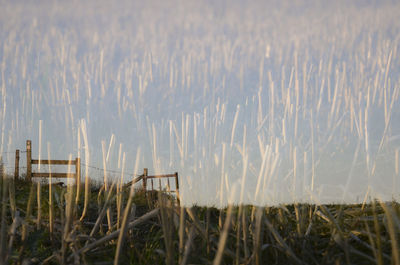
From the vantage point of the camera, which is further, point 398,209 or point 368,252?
point 398,209

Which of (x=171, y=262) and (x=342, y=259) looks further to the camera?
(x=342, y=259)

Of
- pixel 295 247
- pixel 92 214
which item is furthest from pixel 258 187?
pixel 92 214

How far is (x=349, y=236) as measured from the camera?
1.92 m

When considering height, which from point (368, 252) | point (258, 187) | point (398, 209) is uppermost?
point (258, 187)

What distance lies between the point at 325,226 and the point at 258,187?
0.71 meters

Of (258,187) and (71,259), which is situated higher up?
(258,187)

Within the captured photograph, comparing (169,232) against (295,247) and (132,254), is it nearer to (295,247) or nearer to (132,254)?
(132,254)

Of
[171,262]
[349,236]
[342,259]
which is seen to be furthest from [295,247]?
[171,262]

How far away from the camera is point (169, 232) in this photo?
1279 mm

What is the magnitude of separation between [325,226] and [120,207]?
1.18 meters

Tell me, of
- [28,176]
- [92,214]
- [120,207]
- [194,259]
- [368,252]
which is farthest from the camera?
[28,176]

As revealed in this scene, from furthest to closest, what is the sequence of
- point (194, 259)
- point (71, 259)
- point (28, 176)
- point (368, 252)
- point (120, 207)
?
point (28, 176)
point (120, 207)
point (368, 252)
point (71, 259)
point (194, 259)

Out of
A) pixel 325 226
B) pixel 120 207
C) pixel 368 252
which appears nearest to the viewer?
pixel 368 252

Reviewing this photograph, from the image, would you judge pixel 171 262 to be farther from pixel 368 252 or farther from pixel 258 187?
pixel 368 252
